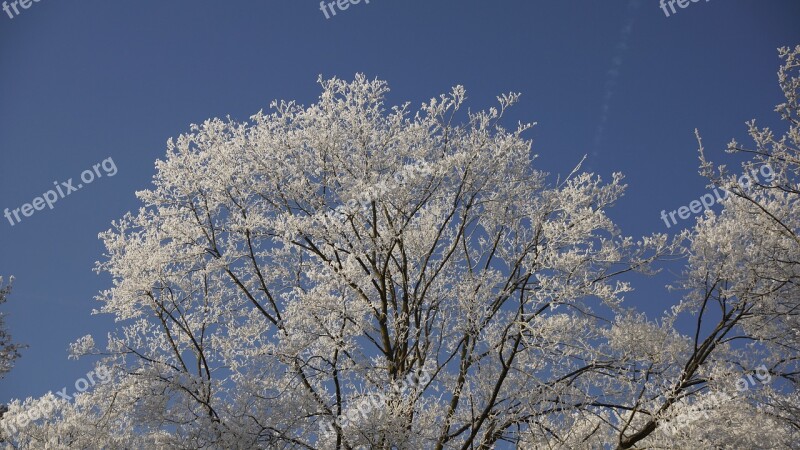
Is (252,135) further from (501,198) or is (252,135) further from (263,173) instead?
(501,198)

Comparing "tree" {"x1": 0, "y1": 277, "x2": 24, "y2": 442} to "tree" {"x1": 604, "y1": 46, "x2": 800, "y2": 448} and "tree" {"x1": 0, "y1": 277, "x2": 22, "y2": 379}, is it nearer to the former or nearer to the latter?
"tree" {"x1": 0, "y1": 277, "x2": 22, "y2": 379}

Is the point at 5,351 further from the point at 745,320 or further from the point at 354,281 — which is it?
the point at 745,320

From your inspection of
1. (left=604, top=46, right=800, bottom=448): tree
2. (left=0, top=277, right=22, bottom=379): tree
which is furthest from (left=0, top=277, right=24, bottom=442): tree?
(left=604, top=46, right=800, bottom=448): tree

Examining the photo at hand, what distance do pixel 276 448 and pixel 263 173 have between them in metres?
5.21

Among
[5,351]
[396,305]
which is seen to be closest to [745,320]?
[396,305]

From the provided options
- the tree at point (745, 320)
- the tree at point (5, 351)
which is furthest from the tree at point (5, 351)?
the tree at point (745, 320)

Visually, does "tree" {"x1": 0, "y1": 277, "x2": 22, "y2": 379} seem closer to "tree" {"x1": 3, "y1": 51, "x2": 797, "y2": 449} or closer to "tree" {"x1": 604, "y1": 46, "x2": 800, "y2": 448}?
"tree" {"x1": 3, "y1": 51, "x2": 797, "y2": 449}

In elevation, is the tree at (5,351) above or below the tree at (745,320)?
above

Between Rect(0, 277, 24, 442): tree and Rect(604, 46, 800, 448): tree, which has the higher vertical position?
Rect(0, 277, 24, 442): tree

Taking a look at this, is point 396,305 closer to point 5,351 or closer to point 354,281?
point 354,281

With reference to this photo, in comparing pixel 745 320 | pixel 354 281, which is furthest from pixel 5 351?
pixel 745 320

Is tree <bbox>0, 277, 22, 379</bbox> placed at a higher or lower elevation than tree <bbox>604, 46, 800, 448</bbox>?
higher

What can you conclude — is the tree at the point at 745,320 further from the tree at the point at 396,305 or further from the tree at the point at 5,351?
the tree at the point at 5,351

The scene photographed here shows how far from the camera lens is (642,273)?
11.5 m
